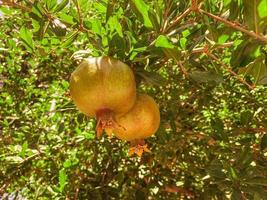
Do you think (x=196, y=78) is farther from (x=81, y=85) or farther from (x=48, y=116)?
(x=48, y=116)

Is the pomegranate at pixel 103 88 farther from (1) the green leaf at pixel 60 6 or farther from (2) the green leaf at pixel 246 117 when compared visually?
(2) the green leaf at pixel 246 117

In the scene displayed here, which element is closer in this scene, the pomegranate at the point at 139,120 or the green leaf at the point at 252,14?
the green leaf at the point at 252,14

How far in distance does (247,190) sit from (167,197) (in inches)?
47.1

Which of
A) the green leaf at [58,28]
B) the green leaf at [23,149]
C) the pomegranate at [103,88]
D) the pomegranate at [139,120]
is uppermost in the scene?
the pomegranate at [103,88]

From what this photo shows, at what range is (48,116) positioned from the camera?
295 centimetres

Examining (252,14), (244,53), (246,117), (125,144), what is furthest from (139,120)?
(125,144)

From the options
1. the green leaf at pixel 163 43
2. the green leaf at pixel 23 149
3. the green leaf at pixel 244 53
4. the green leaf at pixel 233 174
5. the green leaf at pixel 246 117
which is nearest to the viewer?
the green leaf at pixel 163 43

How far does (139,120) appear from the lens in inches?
55.7

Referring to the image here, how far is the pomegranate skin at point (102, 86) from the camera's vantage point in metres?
1.26

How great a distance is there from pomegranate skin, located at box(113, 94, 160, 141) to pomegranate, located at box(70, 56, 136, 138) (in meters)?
0.07

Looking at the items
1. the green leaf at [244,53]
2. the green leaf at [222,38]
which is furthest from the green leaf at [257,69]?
the green leaf at [222,38]

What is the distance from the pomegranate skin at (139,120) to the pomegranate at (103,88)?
7cm

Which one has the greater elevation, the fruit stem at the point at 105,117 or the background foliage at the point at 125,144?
the fruit stem at the point at 105,117

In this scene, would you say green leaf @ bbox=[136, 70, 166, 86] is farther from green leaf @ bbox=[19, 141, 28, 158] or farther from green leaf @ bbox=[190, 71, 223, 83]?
green leaf @ bbox=[19, 141, 28, 158]
